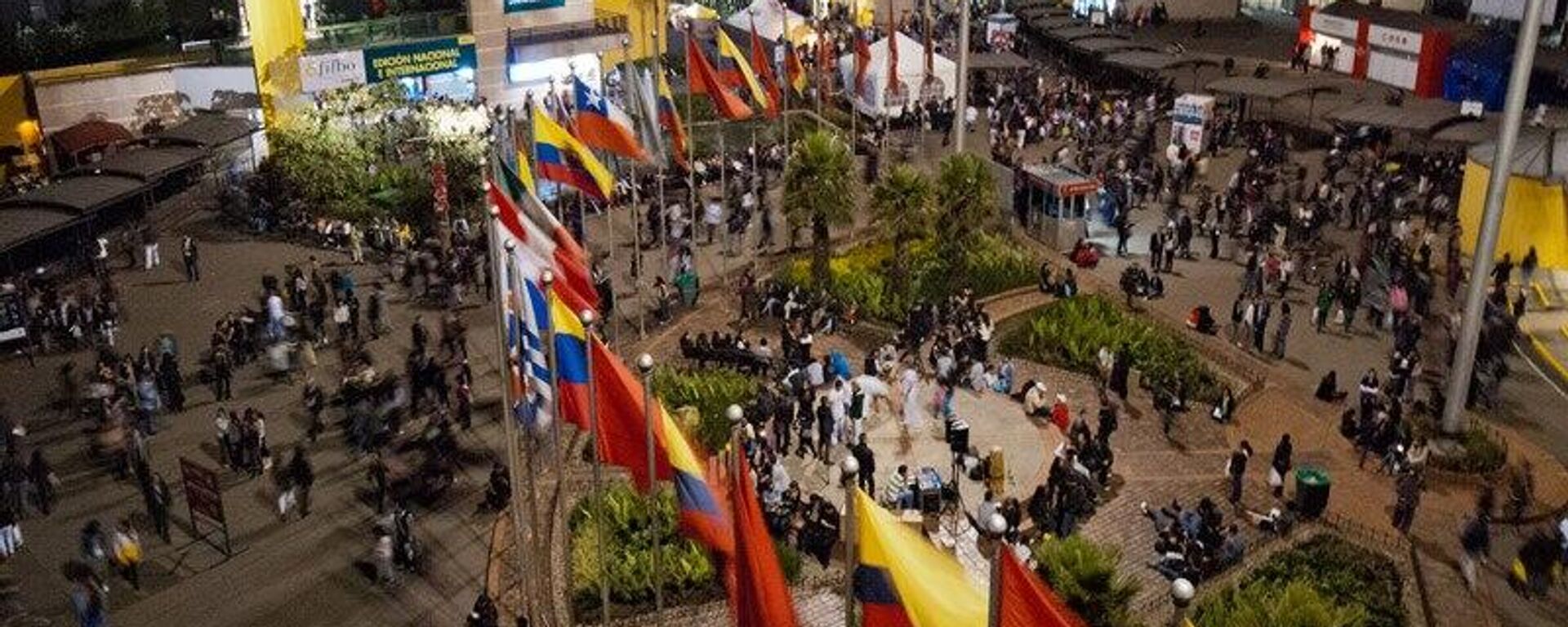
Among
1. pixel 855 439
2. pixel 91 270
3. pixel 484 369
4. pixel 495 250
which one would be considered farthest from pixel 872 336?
pixel 91 270

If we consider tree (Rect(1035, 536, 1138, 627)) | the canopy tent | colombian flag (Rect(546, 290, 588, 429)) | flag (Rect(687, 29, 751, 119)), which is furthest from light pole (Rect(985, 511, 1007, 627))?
the canopy tent

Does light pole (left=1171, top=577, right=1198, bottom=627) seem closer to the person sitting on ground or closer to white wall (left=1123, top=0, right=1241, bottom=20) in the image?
the person sitting on ground

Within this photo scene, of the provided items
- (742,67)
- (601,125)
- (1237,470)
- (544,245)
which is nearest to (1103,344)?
(1237,470)

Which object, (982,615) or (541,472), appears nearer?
(982,615)

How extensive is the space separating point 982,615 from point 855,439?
12.0 meters

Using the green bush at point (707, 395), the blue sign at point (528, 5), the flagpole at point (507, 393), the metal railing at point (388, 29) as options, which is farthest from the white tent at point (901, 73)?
the flagpole at point (507, 393)

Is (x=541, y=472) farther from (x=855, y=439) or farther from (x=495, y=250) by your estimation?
(x=495, y=250)

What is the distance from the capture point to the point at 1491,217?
1994cm

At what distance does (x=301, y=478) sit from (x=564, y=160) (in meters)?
6.46

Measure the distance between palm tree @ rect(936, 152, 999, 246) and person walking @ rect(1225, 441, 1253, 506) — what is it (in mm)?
8813

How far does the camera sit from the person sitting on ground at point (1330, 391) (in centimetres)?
2422

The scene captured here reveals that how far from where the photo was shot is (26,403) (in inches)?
967

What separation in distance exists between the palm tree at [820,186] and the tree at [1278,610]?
13.0 metres

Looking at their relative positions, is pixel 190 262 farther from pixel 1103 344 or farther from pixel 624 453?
pixel 624 453
